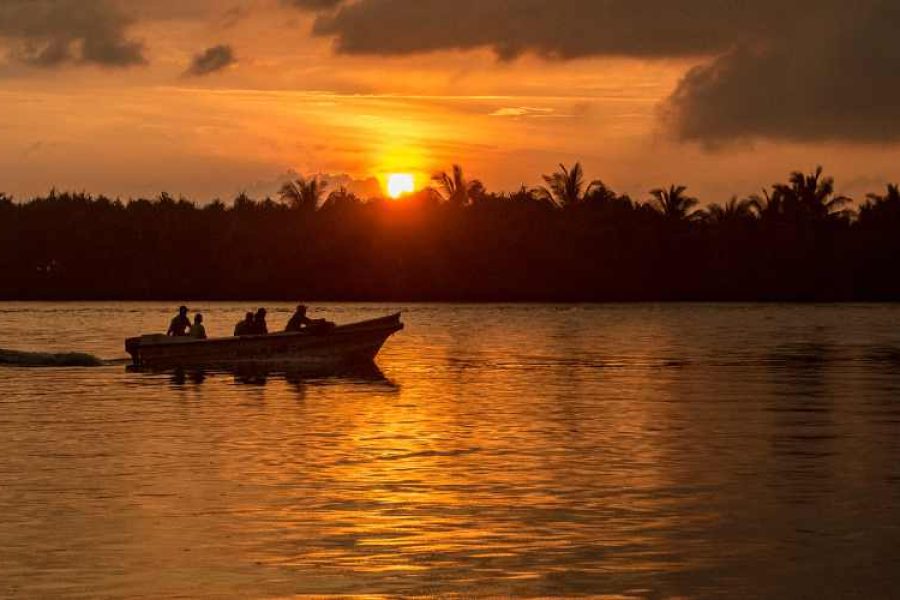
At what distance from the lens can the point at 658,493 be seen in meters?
18.2

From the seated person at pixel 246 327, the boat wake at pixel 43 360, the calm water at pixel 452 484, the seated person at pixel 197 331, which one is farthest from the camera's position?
the boat wake at pixel 43 360

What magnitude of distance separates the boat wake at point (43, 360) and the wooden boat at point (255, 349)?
2896 mm

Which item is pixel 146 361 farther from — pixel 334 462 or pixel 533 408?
pixel 334 462

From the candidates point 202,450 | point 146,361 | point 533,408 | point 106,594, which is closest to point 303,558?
point 106,594

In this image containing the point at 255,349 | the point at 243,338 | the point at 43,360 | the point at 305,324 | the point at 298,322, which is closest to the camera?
the point at 243,338

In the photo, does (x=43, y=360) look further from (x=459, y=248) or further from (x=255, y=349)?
(x=459, y=248)

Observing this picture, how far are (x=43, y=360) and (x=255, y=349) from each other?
705 cm

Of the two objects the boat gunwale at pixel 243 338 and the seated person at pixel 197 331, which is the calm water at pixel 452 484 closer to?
the boat gunwale at pixel 243 338

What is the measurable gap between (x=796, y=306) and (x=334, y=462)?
98.5m

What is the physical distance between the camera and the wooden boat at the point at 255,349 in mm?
40562

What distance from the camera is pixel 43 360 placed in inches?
1732

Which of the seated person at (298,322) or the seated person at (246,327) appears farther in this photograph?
the seated person at (246,327)

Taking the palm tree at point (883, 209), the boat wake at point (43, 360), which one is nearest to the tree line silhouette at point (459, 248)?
the palm tree at point (883, 209)

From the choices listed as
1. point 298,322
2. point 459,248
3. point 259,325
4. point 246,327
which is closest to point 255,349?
point 259,325
